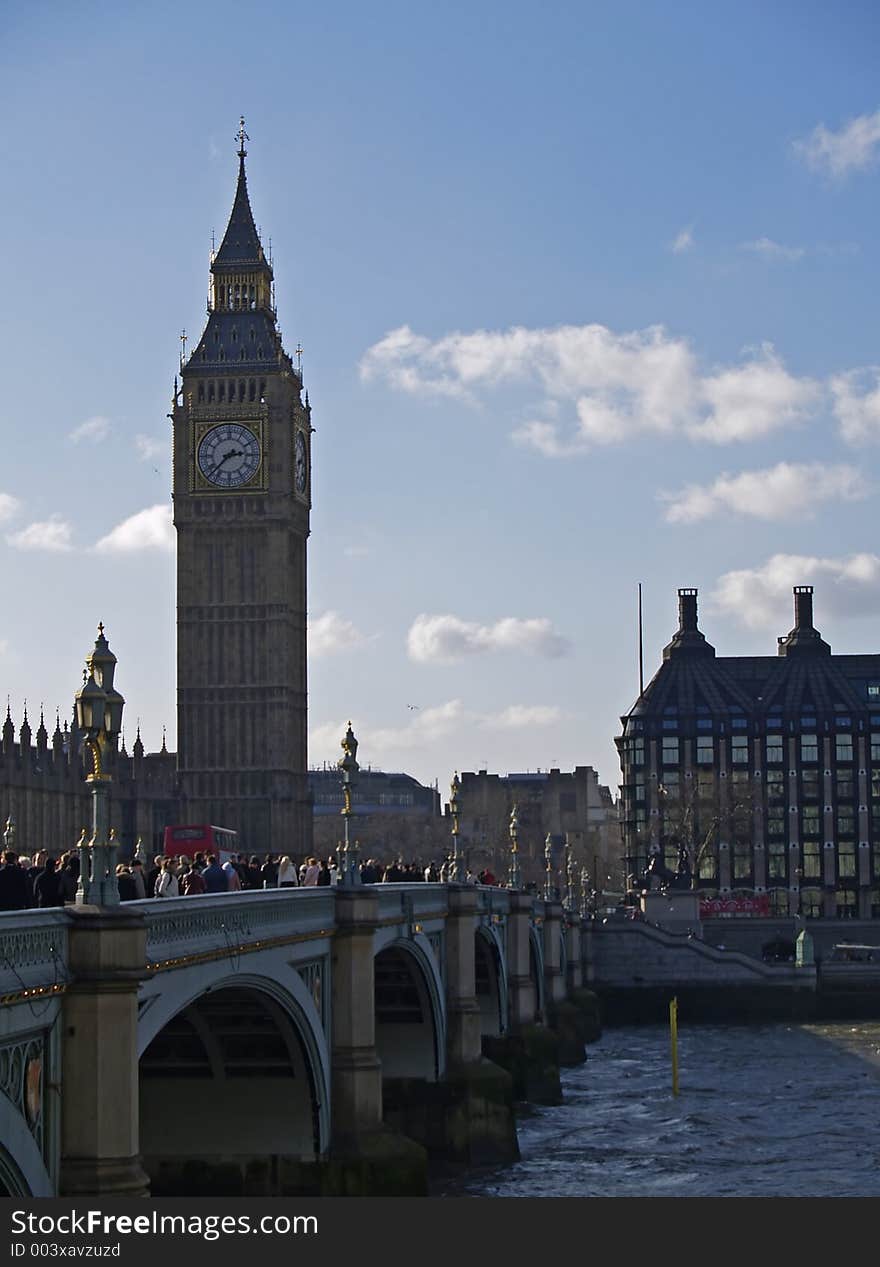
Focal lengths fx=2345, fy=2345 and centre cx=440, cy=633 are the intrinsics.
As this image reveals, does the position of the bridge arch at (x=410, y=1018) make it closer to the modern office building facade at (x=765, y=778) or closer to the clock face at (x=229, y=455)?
the clock face at (x=229, y=455)

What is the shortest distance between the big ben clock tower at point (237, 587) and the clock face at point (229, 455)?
6 centimetres

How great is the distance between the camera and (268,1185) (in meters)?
34.7

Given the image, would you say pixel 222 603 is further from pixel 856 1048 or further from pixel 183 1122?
pixel 183 1122

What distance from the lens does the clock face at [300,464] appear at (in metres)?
139

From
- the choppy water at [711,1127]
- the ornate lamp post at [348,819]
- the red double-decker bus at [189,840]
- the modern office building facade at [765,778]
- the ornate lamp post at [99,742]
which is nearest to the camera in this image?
the ornate lamp post at [99,742]

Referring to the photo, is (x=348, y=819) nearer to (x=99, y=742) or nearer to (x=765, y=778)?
(x=99, y=742)

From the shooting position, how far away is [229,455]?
136m

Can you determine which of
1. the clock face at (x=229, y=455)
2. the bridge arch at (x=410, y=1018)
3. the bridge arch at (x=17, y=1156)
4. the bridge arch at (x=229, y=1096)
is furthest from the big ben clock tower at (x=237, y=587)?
the bridge arch at (x=17, y=1156)

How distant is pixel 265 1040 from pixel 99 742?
14.4 meters

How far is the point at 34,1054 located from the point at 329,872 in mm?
20778

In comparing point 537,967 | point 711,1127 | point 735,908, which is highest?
point 735,908

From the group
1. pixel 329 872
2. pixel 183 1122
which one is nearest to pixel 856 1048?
pixel 329 872

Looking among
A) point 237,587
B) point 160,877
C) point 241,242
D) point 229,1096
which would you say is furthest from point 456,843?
point 241,242

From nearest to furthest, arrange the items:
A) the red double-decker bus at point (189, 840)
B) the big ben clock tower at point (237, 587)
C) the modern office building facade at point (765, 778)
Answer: the red double-decker bus at point (189, 840) → the big ben clock tower at point (237, 587) → the modern office building facade at point (765, 778)
